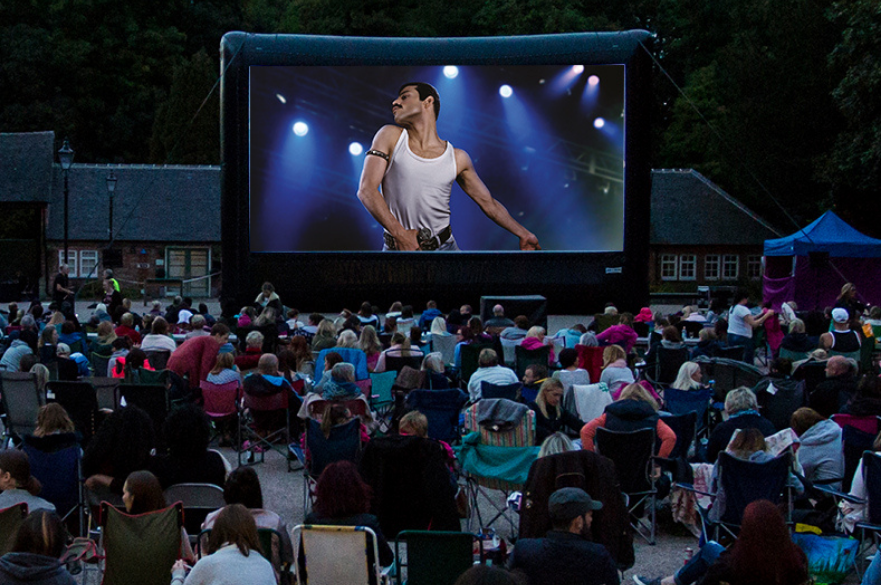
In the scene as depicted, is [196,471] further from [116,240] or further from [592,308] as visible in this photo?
[116,240]

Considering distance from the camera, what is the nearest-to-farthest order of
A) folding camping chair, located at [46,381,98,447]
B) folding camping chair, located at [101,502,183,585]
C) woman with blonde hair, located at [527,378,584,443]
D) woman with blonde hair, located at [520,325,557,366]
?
folding camping chair, located at [101,502,183,585] < woman with blonde hair, located at [527,378,584,443] < folding camping chair, located at [46,381,98,447] < woman with blonde hair, located at [520,325,557,366]

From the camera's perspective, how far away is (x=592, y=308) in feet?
64.5

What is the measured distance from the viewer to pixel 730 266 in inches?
1257

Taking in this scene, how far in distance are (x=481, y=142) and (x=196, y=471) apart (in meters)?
14.4

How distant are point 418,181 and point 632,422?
13142 millimetres

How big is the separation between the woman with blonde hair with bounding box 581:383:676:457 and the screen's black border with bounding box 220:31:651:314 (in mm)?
12910

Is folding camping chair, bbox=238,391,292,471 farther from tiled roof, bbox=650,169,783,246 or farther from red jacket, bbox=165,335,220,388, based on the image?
tiled roof, bbox=650,169,783,246

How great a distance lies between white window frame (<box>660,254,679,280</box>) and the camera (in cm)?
3203

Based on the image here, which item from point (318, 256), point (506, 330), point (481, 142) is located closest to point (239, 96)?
point (318, 256)

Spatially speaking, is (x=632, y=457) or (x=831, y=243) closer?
(x=632, y=457)

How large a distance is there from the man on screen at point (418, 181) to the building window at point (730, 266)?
14146mm

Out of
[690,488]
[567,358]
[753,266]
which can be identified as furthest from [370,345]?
[753,266]

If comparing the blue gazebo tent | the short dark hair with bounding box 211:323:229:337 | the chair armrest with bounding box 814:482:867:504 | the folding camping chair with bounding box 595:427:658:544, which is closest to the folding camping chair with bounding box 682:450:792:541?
the chair armrest with bounding box 814:482:867:504

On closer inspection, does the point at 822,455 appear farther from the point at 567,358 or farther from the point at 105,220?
the point at 105,220
